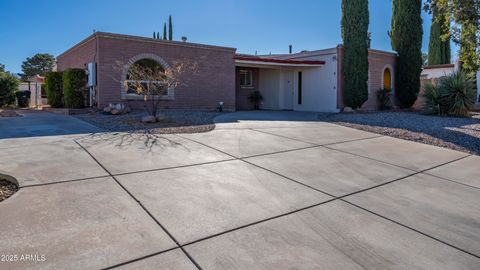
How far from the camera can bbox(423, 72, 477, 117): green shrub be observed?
13352mm

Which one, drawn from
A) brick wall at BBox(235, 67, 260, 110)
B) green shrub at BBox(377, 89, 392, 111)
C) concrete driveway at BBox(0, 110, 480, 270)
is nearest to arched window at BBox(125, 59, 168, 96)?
concrete driveway at BBox(0, 110, 480, 270)

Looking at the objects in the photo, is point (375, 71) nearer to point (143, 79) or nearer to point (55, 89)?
point (143, 79)

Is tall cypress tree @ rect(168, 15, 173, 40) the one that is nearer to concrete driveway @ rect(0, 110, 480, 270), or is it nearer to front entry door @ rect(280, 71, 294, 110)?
front entry door @ rect(280, 71, 294, 110)

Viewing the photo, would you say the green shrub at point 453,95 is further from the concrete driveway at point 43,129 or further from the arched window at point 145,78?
the concrete driveway at point 43,129

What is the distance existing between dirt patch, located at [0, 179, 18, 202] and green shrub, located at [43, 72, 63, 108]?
11.8m

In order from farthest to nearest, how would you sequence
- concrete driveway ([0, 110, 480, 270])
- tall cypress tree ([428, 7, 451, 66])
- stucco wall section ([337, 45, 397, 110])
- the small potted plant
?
tall cypress tree ([428, 7, 451, 66])
the small potted plant
stucco wall section ([337, 45, 397, 110])
concrete driveway ([0, 110, 480, 270])

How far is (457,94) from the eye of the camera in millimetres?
13406

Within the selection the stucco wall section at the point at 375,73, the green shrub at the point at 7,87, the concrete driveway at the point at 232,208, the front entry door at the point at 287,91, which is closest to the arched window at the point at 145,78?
the concrete driveway at the point at 232,208

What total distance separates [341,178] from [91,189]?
3.53m

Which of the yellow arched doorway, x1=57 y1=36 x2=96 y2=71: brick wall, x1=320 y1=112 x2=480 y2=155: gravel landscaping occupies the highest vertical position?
x1=57 y1=36 x2=96 y2=71: brick wall

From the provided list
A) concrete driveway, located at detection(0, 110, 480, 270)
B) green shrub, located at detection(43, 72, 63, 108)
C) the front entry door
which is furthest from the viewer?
the front entry door

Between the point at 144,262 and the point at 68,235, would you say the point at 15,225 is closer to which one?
the point at 68,235

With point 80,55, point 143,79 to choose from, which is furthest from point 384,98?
point 80,55

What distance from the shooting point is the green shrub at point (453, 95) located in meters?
13.4
